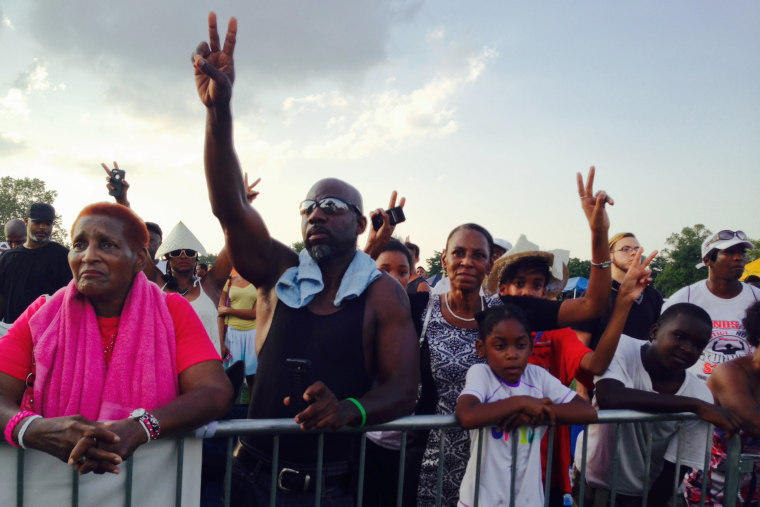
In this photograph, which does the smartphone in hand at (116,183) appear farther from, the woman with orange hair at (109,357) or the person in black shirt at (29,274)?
the person in black shirt at (29,274)

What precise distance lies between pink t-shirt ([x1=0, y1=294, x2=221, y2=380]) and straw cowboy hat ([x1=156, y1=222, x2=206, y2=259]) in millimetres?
3031

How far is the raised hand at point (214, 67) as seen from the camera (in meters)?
2.17

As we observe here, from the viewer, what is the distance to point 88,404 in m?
1.97

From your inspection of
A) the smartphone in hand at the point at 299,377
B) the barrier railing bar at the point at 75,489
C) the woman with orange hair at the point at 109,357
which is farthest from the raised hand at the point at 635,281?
the barrier railing bar at the point at 75,489

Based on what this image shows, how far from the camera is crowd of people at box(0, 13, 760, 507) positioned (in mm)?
1996

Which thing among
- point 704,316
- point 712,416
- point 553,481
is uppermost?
point 704,316

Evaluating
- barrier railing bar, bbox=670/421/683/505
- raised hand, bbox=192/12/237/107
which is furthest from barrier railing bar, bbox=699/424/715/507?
raised hand, bbox=192/12/237/107

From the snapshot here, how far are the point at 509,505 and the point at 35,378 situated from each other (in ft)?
6.61

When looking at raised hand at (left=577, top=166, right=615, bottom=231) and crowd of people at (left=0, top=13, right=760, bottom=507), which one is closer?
crowd of people at (left=0, top=13, right=760, bottom=507)

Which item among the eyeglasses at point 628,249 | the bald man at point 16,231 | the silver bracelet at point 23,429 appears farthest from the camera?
the bald man at point 16,231

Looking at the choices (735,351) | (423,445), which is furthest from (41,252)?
(735,351)

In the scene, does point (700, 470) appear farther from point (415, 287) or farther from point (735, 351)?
point (415, 287)

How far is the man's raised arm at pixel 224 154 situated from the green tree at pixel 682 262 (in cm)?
6634

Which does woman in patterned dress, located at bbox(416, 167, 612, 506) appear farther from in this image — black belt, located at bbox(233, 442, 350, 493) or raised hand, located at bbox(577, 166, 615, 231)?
black belt, located at bbox(233, 442, 350, 493)
